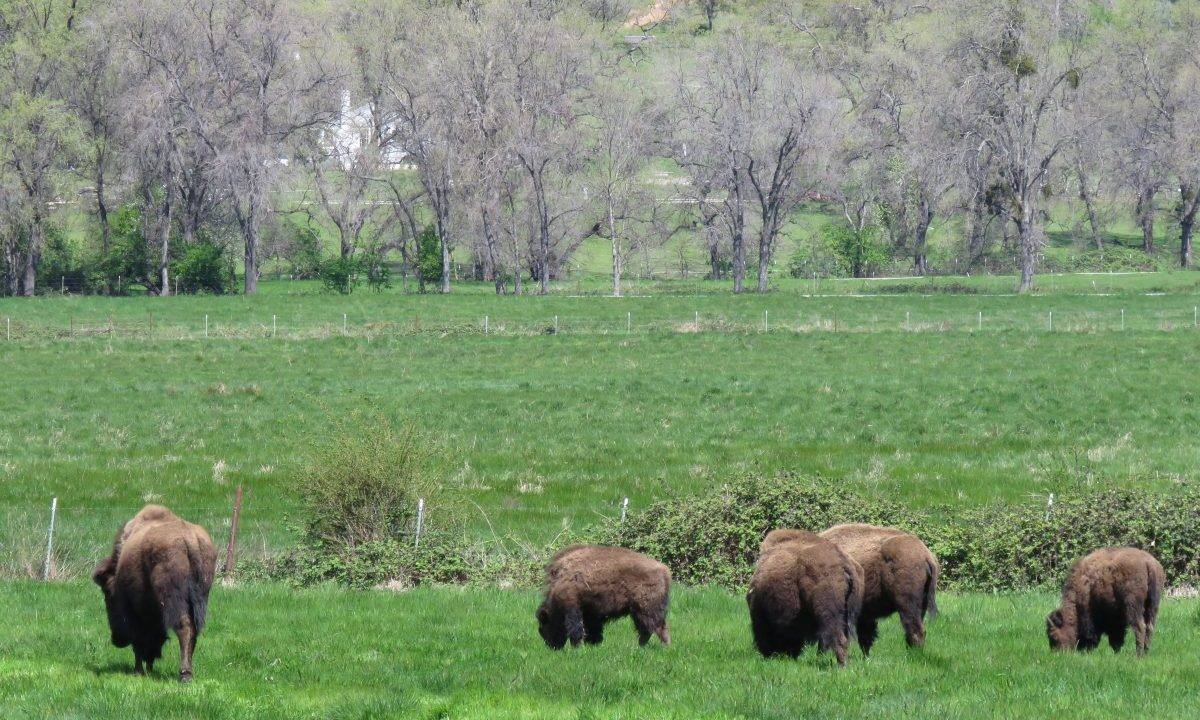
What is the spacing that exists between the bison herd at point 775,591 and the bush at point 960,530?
207 inches

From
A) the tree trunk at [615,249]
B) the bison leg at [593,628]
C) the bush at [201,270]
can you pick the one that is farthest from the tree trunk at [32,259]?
the bison leg at [593,628]

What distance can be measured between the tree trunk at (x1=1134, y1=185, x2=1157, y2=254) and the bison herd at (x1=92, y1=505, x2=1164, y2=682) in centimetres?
10248

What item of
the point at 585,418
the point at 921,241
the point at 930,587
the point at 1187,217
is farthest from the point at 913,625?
the point at 1187,217

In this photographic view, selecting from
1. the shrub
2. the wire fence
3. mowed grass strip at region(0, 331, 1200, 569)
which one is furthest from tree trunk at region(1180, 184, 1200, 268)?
the shrub

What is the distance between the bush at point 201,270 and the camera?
89000mm

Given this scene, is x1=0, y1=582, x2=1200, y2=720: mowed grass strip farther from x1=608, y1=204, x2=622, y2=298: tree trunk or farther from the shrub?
x1=608, y1=204, x2=622, y2=298: tree trunk

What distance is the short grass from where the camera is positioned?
88.1 ft

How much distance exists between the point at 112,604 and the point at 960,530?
1166 cm

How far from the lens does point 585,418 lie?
37.2 meters

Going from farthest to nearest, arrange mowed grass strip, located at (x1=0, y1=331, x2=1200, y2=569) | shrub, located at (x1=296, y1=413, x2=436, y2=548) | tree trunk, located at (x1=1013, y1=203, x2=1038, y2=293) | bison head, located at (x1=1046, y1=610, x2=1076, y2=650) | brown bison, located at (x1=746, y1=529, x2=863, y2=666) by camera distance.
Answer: tree trunk, located at (x1=1013, y1=203, x2=1038, y2=293) → mowed grass strip, located at (x1=0, y1=331, x2=1200, y2=569) → shrub, located at (x1=296, y1=413, x2=436, y2=548) → bison head, located at (x1=1046, y1=610, x2=1076, y2=650) → brown bison, located at (x1=746, y1=529, x2=863, y2=666)

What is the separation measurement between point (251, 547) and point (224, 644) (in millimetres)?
7858

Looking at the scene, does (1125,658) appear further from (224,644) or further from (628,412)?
(628,412)

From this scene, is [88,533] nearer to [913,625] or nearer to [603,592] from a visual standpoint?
[603,592]

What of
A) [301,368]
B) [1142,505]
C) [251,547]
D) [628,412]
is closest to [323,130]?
[301,368]
